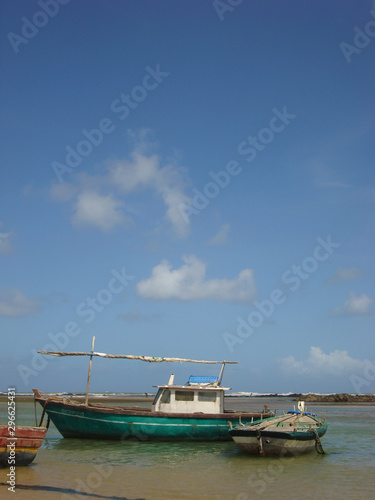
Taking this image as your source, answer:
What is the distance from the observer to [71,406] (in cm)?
2250

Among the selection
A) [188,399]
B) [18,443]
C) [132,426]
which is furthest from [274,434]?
[18,443]

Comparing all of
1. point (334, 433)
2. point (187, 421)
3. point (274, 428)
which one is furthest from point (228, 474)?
point (334, 433)

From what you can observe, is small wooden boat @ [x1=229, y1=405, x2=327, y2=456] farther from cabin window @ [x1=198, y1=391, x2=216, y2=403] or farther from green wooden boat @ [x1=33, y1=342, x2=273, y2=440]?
cabin window @ [x1=198, y1=391, x2=216, y2=403]

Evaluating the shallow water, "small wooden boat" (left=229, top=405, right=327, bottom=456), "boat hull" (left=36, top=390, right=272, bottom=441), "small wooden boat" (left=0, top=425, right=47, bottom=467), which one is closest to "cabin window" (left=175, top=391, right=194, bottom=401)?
"boat hull" (left=36, top=390, right=272, bottom=441)

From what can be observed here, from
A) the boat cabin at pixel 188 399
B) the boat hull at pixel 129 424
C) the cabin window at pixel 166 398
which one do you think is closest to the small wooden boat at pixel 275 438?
the boat hull at pixel 129 424

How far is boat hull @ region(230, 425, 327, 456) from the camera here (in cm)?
1806

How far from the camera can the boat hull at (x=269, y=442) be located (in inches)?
711

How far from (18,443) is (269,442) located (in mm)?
9235

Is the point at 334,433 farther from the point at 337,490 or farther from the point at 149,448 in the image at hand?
the point at 337,490

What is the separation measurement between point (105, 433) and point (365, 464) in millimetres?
11701

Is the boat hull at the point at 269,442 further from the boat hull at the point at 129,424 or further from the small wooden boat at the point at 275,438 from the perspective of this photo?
the boat hull at the point at 129,424

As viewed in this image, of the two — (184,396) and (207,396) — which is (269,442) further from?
(184,396)

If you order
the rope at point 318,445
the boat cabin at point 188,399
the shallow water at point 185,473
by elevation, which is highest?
the boat cabin at point 188,399

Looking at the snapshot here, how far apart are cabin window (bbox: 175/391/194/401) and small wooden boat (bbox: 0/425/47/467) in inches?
366
